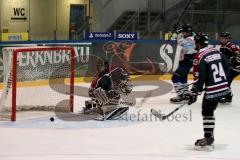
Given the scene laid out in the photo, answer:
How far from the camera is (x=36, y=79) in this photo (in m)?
9.45

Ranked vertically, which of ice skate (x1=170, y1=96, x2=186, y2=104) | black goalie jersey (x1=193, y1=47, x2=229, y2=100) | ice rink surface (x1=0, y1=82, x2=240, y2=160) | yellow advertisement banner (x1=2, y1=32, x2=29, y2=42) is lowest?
ice rink surface (x1=0, y1=82, x2=240, y2=160)

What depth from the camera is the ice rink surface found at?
21.2ft

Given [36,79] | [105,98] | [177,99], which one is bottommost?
[177,99]

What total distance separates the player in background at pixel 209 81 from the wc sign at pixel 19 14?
951 cm

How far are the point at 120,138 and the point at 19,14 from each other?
30.0 feet

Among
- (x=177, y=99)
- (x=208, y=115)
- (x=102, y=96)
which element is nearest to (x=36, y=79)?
(x=102, y=96)

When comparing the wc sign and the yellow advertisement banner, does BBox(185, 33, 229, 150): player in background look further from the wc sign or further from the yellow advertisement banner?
the wc sign

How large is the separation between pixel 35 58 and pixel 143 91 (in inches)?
101

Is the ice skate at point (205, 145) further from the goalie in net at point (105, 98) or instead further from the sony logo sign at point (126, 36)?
the sony logo sign at point (126, 36)

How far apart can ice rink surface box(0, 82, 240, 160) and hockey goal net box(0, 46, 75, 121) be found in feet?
1.42

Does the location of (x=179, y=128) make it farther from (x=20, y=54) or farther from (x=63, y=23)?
(x=63, y=23)

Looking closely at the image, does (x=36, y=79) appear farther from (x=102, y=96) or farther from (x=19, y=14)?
(x=19, y=14)

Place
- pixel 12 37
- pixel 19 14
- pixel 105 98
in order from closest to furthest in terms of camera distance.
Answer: pixel 105 98 → pixel 12 37 → pixel 19 14

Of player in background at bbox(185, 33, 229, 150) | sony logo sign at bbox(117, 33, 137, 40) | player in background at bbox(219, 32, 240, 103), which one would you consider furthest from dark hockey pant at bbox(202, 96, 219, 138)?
sony logo sign at bbox(117, 33, 137, 40)
